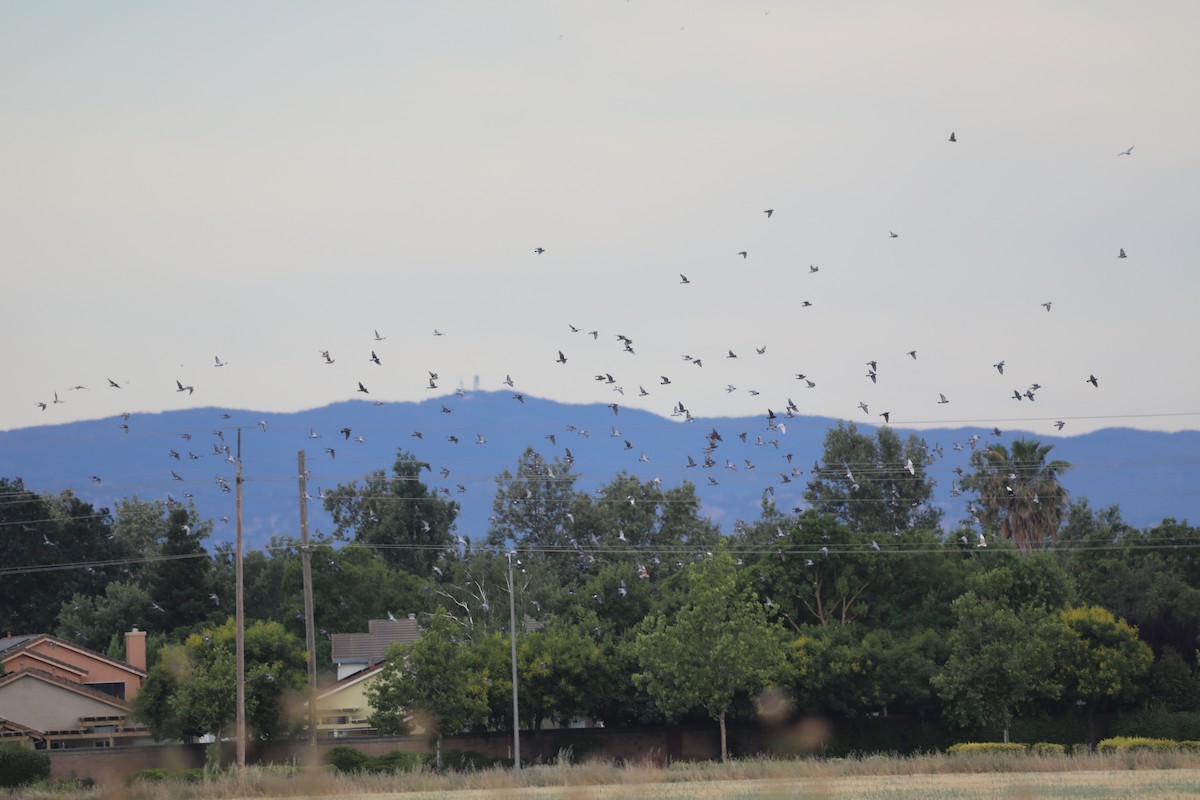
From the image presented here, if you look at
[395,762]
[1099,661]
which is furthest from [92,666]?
[1099,661]

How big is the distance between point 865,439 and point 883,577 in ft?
178

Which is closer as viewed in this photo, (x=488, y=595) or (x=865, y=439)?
(x=488, y=595)

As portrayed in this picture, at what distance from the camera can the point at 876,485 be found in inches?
4985

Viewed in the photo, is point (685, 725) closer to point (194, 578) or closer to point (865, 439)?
point (194, 578)

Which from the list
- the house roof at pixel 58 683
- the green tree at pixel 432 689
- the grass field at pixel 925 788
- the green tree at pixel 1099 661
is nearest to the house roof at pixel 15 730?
the house roof at pixel 58 683

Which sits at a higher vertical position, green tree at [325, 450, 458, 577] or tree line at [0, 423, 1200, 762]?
green tree at [325, 450, 458, 577]

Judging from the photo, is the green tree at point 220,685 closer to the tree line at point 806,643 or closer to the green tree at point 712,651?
the tree line at point 806,643

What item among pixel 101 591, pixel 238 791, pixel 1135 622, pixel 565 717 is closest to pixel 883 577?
pixel 1135 622

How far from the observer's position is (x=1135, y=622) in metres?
73.2

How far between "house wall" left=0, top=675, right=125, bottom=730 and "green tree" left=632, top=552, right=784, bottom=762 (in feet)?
89.8

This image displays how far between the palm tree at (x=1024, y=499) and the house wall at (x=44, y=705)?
5691 cm

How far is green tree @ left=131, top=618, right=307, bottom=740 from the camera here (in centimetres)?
6544

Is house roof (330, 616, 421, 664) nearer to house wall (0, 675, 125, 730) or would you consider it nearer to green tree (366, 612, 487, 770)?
house wall (0, 675, 125, 730)

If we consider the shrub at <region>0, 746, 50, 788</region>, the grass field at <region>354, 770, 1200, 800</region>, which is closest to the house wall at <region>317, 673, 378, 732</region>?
the shrub at <region>0, 746, 50, 788</region>
